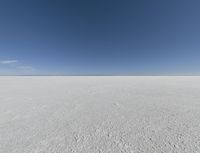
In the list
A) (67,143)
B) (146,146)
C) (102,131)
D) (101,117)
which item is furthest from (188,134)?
(67,143)

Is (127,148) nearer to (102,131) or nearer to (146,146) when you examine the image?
(146,146)

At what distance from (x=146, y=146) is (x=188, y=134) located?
117cm

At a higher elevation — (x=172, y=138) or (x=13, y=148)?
(x=172, y=138)

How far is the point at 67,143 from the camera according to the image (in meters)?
2.29

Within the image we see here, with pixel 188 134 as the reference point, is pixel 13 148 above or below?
below

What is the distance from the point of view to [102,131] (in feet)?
9.04

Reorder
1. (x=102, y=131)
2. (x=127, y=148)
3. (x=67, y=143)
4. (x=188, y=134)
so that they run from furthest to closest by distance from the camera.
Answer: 1. (x=102, y=131)
2. (x=188, y=134)
3. (x=67, y=143)
4. (x=127, y=148)

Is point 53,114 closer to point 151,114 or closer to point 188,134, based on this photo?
point 151,114

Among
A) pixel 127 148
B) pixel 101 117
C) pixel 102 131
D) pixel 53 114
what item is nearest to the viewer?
pixel 127 148

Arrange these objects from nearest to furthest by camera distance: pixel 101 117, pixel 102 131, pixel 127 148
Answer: pixel 127 148 < pixel 102 131 < pixel 101 117

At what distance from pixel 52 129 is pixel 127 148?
189cm

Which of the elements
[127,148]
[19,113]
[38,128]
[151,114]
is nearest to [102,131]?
[127,148]

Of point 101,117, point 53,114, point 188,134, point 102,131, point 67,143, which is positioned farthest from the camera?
point 53,114

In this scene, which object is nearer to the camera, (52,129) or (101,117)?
(52,129)
